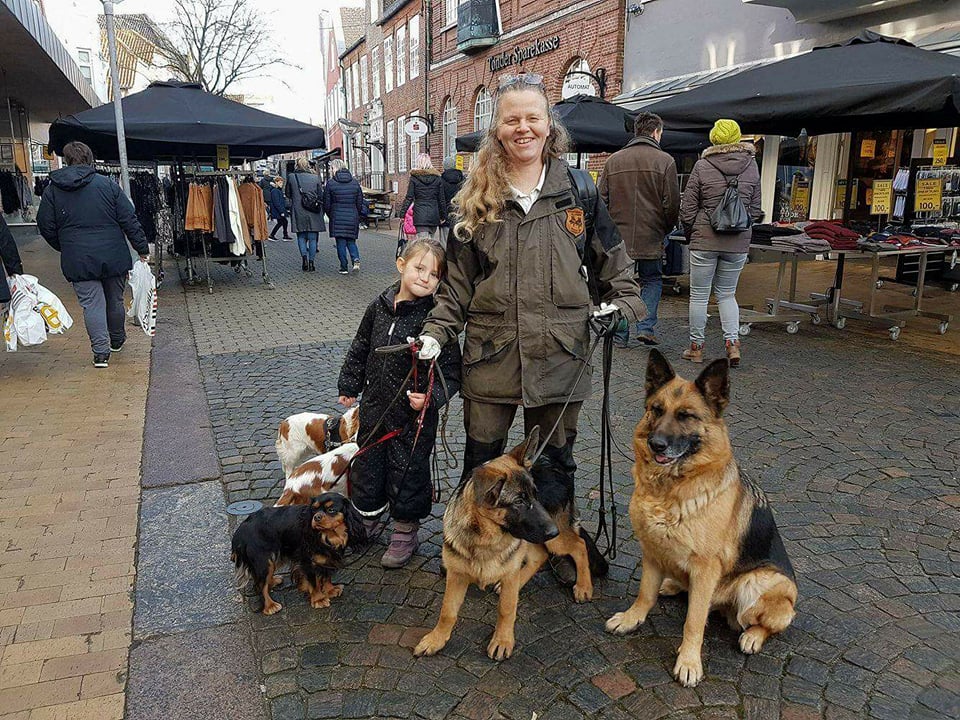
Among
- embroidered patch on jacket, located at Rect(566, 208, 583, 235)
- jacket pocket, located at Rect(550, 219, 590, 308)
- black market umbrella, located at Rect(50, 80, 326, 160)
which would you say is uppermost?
black market umbrella, located at Rect(50, 80, 326, 160)

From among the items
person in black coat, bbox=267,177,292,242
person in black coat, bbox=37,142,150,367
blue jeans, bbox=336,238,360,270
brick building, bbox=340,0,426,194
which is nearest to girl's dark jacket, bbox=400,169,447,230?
blue jeans, bbox=336,238,360,270

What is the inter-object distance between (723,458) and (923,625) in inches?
49.7

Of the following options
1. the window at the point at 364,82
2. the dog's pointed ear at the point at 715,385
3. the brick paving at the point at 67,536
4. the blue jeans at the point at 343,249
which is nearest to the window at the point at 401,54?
the window at the point at 364,82

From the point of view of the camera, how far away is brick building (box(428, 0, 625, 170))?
659 inches

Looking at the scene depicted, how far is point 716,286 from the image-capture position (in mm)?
6996

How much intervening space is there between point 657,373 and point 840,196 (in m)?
13.2

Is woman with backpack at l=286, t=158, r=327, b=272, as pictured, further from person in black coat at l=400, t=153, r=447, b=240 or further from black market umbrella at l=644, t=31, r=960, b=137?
black market umbrella at l=644, t=31, r=960, b=137

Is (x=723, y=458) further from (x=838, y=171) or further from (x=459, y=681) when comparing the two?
(x=838, y=171)

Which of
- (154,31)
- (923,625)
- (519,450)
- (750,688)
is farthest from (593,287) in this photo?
(154,31)

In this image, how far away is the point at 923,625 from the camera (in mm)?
2951

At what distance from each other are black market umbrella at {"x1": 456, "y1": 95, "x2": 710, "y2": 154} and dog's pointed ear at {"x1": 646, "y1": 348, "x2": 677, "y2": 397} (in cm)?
698

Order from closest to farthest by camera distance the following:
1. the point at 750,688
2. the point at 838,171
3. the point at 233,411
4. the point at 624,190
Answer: the point at 750,688
the point at 233,411
the point at 624,190
the point at 838,171

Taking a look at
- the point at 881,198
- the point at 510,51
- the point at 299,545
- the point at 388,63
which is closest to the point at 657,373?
the point at 299,545

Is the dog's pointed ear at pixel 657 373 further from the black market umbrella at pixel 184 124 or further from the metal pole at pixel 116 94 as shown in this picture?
the black market umbrella at pixel 184 124
